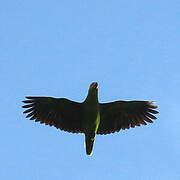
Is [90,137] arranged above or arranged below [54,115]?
below

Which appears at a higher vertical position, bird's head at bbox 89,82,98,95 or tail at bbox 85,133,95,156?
bird's head at bbox 89,82,98,95

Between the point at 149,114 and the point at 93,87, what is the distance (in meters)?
2.56

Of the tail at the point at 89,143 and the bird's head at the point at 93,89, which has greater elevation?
the bird's head at the point at 93,89

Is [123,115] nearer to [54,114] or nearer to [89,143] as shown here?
[89,143]

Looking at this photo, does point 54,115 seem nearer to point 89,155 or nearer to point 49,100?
point 49,100

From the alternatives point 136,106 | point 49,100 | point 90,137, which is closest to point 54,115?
point 49,100

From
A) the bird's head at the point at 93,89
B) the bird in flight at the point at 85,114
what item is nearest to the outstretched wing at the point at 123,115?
the bird in flight at the point at 85,114

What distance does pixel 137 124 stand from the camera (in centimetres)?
1436

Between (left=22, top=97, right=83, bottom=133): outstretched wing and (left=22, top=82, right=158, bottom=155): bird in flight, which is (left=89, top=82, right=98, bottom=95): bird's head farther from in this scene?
(left=22, top=97, right=83, bottom=133): outstretched wing

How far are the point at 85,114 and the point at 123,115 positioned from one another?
62.7 inches

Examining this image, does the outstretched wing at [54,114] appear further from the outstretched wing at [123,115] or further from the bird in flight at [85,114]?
the outstretched wing at [123,115]

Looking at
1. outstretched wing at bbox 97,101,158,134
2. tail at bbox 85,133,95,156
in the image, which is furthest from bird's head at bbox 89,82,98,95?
tail at bbox 85,133,95,156

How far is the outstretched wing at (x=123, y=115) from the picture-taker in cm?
1395

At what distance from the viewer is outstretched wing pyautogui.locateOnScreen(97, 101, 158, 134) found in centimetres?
1395
